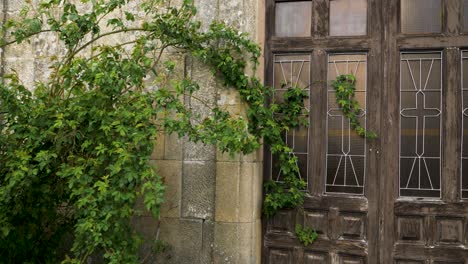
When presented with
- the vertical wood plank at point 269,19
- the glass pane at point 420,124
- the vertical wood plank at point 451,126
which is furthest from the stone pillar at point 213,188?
the vertical wood plank at point 451,126

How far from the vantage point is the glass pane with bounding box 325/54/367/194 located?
4.60 meters

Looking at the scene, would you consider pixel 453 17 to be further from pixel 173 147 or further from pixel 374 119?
pixel 173 147

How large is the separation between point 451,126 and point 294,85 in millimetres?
1368

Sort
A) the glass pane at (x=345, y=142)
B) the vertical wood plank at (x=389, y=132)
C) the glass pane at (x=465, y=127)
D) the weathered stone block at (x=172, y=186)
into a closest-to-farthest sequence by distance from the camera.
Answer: the glass pane at (x=465, y=127), the vertical wood plank at (x=389, y=132), the glass pane at (x=345, y=142), the weathered stone block at (x=172, y=186)

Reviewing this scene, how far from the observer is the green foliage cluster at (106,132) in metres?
3.75

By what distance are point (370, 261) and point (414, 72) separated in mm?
1654

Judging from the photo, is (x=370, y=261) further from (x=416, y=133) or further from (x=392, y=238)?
(x=416, y=133)

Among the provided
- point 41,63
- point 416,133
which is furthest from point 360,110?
point 41,63

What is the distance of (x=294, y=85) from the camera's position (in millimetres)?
4789

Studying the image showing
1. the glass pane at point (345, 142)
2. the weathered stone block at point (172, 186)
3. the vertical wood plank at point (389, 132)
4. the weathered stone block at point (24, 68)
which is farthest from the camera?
the weathered stone block at point (24, 68)

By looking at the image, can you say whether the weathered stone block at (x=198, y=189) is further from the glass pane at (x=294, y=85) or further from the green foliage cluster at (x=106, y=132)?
the glass pane at (x=294, y=85)

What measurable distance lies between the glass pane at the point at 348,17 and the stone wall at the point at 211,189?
0.65 meters

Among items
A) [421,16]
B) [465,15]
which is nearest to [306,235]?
[421,16]

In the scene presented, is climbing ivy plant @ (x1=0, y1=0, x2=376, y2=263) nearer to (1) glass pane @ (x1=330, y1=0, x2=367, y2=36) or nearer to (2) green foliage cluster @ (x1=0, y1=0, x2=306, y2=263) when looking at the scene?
(2) green foliage cluster @ (x1=0, y1=0, x2=306, y2=263)
